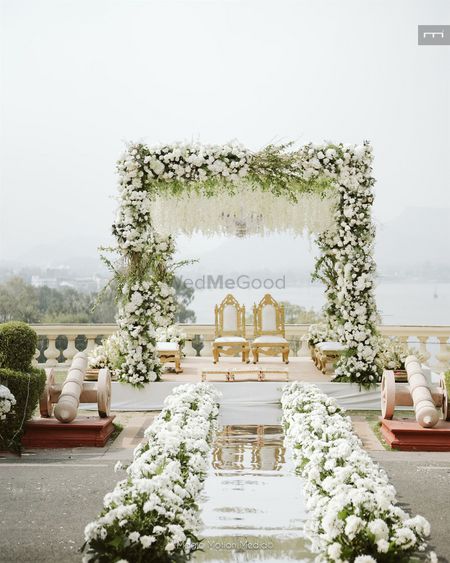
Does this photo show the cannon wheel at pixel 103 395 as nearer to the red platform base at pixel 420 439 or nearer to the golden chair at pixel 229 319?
the red platform base at pixel 420 439

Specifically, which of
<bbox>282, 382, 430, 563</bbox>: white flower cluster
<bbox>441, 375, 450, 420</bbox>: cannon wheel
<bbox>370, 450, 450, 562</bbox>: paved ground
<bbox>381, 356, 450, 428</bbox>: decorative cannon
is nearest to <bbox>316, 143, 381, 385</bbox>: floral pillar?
<bbox>381, 356, 450, 428</bbox>: decorative cannon

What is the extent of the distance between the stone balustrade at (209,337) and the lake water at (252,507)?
5.89 metres

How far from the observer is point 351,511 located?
367 centimetres

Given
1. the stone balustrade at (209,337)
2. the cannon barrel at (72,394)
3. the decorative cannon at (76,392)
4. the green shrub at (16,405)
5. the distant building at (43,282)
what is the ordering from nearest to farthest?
the green shrub at (16,405) → the cannon barrel at (72,394) → the decorative cannon at (76,392) → the stone balustrade at (209,337) → the distant building at (43,282)

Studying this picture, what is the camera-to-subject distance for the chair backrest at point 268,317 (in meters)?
11.6

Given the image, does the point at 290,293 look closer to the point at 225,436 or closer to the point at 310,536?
the point at 225,436

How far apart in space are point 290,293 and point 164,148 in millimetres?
4613

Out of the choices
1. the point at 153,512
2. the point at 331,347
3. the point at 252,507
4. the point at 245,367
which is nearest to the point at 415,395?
the point at 331,347

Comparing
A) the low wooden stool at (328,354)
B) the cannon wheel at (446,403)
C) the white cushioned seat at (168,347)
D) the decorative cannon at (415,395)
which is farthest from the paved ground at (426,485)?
the white cushioned seat at (168,347)

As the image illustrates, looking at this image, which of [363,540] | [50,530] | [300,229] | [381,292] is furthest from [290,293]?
[363,540]

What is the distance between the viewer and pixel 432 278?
1656cm

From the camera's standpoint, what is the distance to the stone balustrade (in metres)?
12.3

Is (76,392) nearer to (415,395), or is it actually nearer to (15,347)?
(15,347)

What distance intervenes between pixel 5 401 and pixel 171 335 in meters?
4.80
